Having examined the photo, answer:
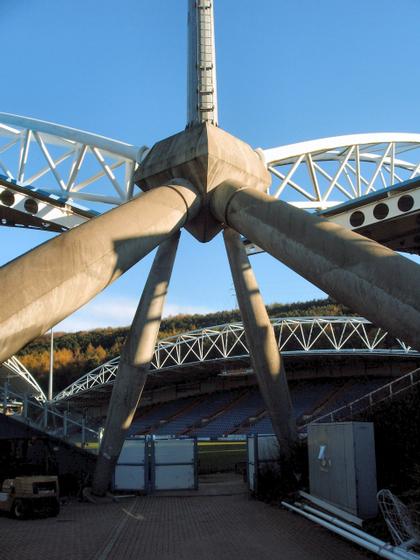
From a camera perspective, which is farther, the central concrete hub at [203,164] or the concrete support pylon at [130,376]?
the concrete support pylon at [130,376]

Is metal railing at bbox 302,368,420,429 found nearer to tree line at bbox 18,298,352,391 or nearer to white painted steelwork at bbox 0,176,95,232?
white painted steelwork at bbox 0,176,95,232

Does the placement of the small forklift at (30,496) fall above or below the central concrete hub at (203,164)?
below

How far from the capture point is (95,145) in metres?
23.7

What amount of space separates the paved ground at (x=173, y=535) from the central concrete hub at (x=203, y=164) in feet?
25.4

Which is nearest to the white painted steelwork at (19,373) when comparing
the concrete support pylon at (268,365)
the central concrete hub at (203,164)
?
the concrete support pylon at (268,365)

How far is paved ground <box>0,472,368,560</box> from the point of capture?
977 centimetres

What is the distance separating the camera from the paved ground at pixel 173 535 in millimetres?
→ 9766

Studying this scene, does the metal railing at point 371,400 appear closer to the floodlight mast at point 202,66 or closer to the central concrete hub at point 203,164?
the central concrete hub at point 203,164

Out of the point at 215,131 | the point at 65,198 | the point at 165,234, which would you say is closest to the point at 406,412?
the point at 165,234

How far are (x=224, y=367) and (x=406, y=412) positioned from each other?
4325cm

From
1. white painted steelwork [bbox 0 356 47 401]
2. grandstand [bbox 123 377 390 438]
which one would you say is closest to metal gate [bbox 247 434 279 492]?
grandstand [bbox 123 377 390 438]

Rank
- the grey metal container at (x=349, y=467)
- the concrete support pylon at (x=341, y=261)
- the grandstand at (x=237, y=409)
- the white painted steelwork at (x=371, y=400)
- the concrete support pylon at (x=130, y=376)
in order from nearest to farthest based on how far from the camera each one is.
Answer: the concrete support pylon at (x=341, y=261) → the grey metal container at (x=349, y=467) → the concrete support pylon at (x=130, y=376) → the white painted steelwork at (x=371, y=400) → the grandstand at (x=237, y=409)

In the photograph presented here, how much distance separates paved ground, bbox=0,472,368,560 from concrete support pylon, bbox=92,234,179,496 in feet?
4.27

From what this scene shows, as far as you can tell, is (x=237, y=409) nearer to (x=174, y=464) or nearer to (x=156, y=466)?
(x=174, y=464)
